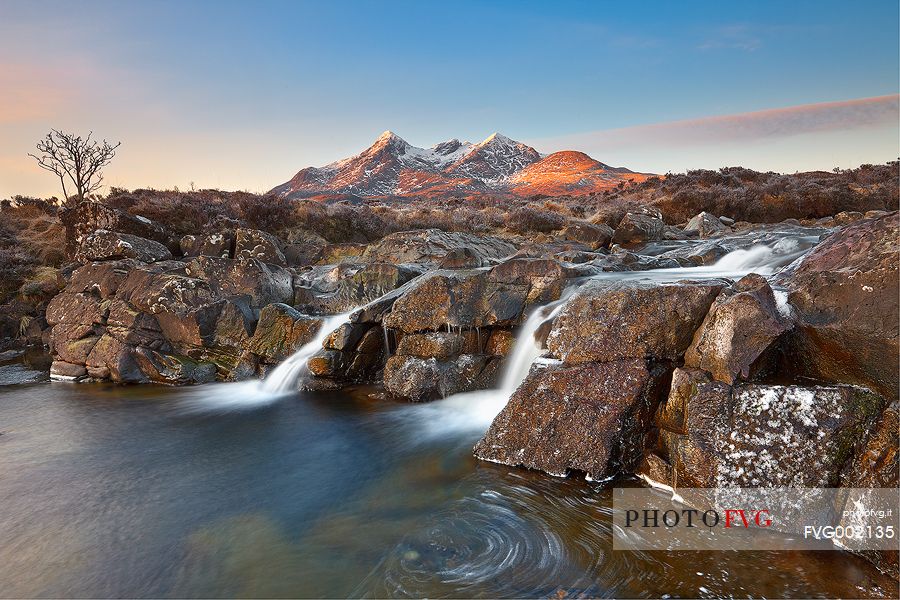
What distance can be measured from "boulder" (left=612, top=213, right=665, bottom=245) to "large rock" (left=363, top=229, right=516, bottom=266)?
4195 mm

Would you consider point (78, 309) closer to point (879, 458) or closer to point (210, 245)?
point (210, 245)

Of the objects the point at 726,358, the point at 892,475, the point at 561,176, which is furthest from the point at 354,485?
the point at 561,176

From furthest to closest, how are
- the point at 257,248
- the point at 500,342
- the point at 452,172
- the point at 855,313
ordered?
the point at 452,172 < the point at 257,248 < the point at 500,342 < the point at 855,313

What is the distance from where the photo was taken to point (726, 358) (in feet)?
Answer: 15.9

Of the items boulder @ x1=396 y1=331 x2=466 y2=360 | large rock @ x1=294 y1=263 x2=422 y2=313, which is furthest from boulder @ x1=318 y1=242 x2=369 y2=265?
boulder @ x1=396 y1=331 x2=466 y2=360

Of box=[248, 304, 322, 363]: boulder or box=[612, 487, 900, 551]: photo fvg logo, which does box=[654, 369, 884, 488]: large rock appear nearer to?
box=[612, 487, 900, 551]: photo fvg logo

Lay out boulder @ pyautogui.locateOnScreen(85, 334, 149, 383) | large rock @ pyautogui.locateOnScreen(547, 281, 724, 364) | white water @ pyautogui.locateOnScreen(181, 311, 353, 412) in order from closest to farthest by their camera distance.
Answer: large rock @ pyautogui.locateOnScreen(547, 281, 724, 364), white water @ pyautogui.locateOnScreen(181, 311, 353, 412), boulder @ pyautogui.locateOnScreen(85, 334, 149, 383)

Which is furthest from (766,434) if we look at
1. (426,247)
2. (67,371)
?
(67,371)

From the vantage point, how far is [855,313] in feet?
15.1

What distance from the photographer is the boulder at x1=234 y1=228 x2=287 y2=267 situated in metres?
14.3

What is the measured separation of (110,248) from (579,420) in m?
13.5

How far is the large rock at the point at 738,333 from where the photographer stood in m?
4.79

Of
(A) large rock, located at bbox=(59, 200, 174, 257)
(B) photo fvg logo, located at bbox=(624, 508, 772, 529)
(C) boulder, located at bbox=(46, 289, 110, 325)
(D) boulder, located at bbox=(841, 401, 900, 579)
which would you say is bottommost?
(B) photo fvg logo, located at bbox=(624, 508, 772, 529)

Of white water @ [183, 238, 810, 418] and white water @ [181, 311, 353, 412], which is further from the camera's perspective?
white water @ [181, 311, 353, 412]
